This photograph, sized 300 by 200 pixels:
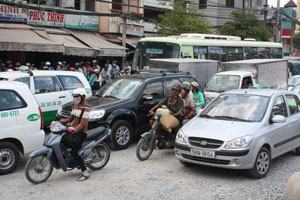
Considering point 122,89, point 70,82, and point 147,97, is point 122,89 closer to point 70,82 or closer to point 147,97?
point 147,97

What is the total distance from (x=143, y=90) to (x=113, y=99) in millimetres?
760

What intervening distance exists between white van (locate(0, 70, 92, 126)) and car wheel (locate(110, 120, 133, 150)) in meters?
2.40

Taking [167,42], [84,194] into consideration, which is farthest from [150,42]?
[84,194]

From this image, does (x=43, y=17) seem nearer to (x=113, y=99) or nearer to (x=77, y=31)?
(x=77, y=31)

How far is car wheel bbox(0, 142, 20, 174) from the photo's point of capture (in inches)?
337

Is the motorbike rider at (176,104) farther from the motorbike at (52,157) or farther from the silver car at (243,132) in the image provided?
the motorbike at (52,157)

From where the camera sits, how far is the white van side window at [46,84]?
1230 centimetres

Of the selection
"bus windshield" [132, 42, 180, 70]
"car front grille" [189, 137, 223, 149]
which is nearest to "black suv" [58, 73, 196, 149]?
"car front grille" [189, 137, 223, 149]

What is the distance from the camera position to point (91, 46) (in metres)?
24.1

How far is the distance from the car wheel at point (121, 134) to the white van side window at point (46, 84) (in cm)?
261

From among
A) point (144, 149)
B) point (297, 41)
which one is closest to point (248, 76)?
point (144, 149)

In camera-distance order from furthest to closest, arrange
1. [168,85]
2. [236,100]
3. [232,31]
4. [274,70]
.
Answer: [232,31]
[274,70]
[168,85]
[236,100]

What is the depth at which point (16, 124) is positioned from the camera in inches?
343

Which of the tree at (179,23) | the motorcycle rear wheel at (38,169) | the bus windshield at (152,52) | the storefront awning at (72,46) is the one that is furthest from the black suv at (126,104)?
the tree at (179,23)
